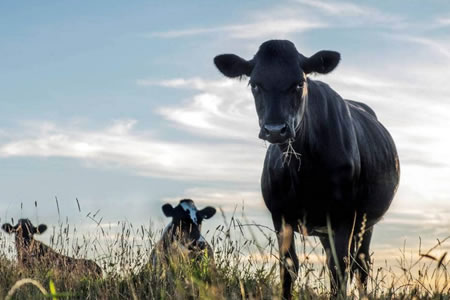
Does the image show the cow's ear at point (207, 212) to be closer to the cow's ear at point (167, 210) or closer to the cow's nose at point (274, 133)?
the cow's ear at point (167, 210)

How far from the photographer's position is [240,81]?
8859 mm

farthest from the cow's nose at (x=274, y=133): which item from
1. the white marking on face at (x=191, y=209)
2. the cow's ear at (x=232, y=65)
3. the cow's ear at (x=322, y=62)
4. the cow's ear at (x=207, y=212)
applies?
the cow's ear at (x=207, y=212)

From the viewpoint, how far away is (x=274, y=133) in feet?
23.3

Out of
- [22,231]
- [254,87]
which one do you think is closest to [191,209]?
[22,231]

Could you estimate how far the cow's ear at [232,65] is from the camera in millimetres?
8617

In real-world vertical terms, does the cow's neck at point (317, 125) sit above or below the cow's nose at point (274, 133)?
above

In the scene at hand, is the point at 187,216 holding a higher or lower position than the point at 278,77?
lower

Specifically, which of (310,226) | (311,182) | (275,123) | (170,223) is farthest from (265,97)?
(170,223)

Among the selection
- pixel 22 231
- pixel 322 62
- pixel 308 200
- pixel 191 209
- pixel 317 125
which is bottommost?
pixel 308 200

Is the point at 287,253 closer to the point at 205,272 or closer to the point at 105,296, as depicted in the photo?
the point at 205,272

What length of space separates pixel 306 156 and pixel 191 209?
7.99 metres

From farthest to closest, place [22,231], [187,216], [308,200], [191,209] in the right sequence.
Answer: [191,209], [187,216], [22,231], [308,200]

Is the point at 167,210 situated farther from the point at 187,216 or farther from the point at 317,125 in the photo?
the point at 317,125

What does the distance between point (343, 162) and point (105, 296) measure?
311cm
